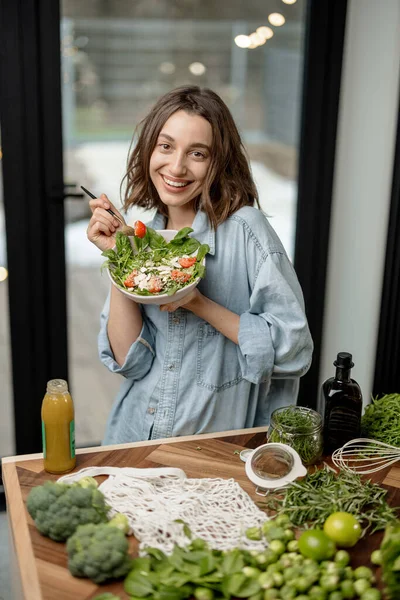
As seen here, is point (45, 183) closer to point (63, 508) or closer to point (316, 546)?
point (63, 508)

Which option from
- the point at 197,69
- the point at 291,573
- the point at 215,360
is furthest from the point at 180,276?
the point at 197,69

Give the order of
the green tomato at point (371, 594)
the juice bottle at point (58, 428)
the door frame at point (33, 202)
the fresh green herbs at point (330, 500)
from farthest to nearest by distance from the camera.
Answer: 1. the door frame at point (33, 202)
2. the juice bottle at point (58, 428)
3. the fresh green herbs at point (330, 500)
4. the green tomato at point (371, 594)

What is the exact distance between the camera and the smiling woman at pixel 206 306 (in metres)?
1.83

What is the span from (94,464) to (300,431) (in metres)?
0.47

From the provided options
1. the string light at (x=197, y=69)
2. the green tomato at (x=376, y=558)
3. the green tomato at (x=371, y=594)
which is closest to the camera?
the green tomato at (x=371, y=594)

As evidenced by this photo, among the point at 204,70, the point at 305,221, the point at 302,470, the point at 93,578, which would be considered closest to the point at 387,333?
the point at 305,221

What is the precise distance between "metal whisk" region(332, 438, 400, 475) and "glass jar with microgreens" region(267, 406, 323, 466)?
0.06m

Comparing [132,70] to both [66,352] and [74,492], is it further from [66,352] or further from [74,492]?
[74,492]

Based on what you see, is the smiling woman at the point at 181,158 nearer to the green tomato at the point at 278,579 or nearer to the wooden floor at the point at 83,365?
the green tomato at the point at 278,579

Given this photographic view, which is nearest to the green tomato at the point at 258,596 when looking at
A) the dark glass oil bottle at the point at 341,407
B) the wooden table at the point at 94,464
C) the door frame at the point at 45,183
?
the wooden table at the point at 94,464

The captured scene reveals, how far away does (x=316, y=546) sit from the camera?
1373mm

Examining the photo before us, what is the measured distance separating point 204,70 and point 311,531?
188 centimetres

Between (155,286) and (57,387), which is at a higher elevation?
(155,286)

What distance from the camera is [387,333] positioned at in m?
2.99
